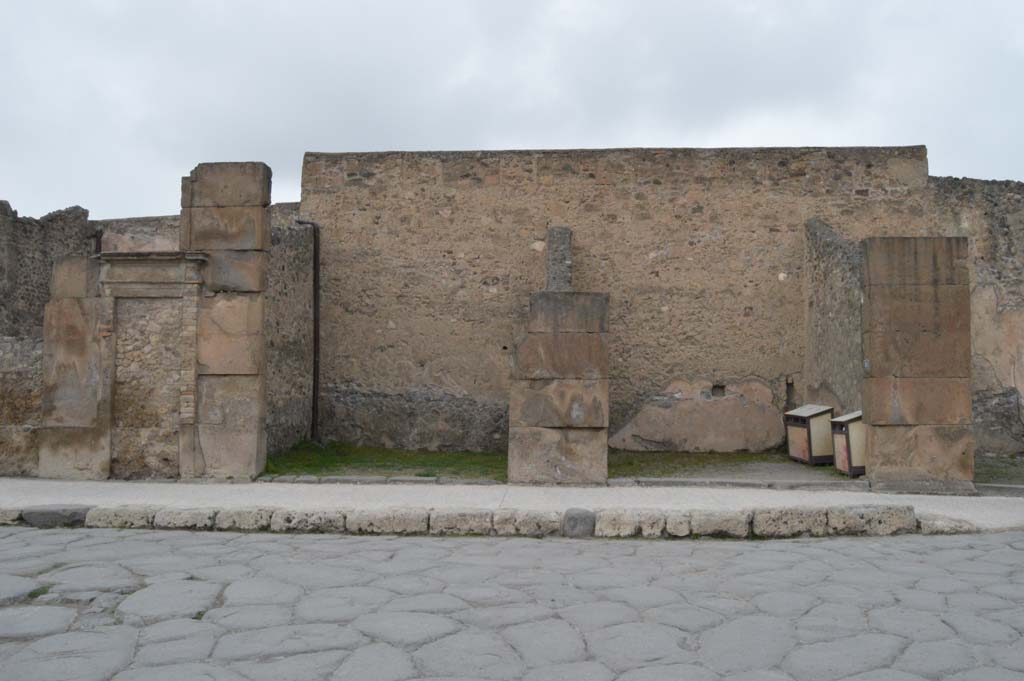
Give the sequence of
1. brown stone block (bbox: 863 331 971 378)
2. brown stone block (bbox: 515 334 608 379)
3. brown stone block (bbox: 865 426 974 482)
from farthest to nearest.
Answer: brown stone block (bbox: 515 334 608 379) < brown stone block (bbox: 863 331 971 378) < brown stone block (bbox: 865 426 974 482)

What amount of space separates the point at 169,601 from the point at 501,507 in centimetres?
306

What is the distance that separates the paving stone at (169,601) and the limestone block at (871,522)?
4.29m

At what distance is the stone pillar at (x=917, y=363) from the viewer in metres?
8.48

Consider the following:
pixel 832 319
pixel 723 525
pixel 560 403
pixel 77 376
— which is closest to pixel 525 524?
pixel 723 525

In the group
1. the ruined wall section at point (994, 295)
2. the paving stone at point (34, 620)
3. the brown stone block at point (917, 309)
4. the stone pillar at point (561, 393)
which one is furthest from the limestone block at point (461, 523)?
the ruined wall section at point (994, 295)

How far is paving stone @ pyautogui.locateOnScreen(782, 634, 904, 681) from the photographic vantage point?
10.5 feet

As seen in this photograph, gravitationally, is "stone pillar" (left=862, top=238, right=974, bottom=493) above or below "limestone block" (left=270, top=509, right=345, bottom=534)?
above

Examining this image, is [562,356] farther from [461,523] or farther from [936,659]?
[936,659]

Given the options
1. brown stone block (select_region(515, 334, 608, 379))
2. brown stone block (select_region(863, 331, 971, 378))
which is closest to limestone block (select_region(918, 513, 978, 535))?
brown stone block (select_region(863, 331, 971, 378))

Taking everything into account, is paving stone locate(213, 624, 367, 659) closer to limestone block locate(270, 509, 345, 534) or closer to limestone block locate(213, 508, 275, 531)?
limestone block locate(270, 509, 345, 534)

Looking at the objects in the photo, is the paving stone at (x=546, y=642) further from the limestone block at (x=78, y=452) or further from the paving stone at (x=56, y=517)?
the limestone block at (x=78, y=452)

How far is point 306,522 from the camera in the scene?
6410mm

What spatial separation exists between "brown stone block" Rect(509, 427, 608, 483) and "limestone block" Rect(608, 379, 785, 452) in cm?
292

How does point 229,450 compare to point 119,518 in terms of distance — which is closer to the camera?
point 119,518
